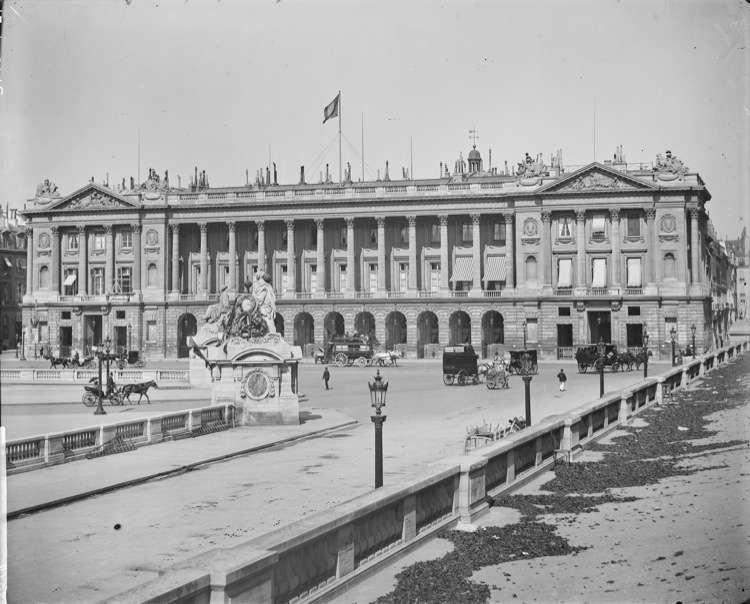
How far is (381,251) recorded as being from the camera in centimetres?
9456

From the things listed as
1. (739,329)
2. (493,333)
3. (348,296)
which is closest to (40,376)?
(348,296)

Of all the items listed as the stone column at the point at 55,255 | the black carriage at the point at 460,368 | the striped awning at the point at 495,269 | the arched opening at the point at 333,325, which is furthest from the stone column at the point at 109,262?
the black carriage at the point at 460,368

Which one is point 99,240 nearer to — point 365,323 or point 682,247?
point 365,323

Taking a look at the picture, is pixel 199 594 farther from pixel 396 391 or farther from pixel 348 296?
pixel 348 296

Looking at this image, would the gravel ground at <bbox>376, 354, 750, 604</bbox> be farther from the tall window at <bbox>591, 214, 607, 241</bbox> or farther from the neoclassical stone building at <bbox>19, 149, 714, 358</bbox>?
the tall window at <bbox>591, 214, 607, 241</bbox>

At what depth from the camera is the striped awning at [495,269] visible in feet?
299

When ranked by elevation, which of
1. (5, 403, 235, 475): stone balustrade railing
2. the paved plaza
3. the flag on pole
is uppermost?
the flag on pole

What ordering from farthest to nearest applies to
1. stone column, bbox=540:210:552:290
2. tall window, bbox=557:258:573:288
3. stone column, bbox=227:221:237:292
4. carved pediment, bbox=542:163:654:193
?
stone column, bbox=227:221:237:292
stone column, bbox=540:210:552:290
tall window, bbox=557:258:573:288
carved pediment, bbox=542:163:654:193

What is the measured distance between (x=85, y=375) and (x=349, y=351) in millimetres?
25223

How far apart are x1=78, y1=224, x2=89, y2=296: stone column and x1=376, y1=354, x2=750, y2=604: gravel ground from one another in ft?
273

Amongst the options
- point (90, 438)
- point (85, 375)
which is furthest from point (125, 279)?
point (90, 438)

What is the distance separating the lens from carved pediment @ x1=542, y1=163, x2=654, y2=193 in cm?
8550

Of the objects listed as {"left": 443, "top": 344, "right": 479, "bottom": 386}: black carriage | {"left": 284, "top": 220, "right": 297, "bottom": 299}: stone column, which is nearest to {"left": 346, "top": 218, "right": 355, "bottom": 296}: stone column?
{"left": 284, "top": 220, "right": 297, "bottom": 299}: stone column

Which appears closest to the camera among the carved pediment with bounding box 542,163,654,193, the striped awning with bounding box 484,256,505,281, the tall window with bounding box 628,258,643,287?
the carved pediment with bounding box 542,163,654,193
